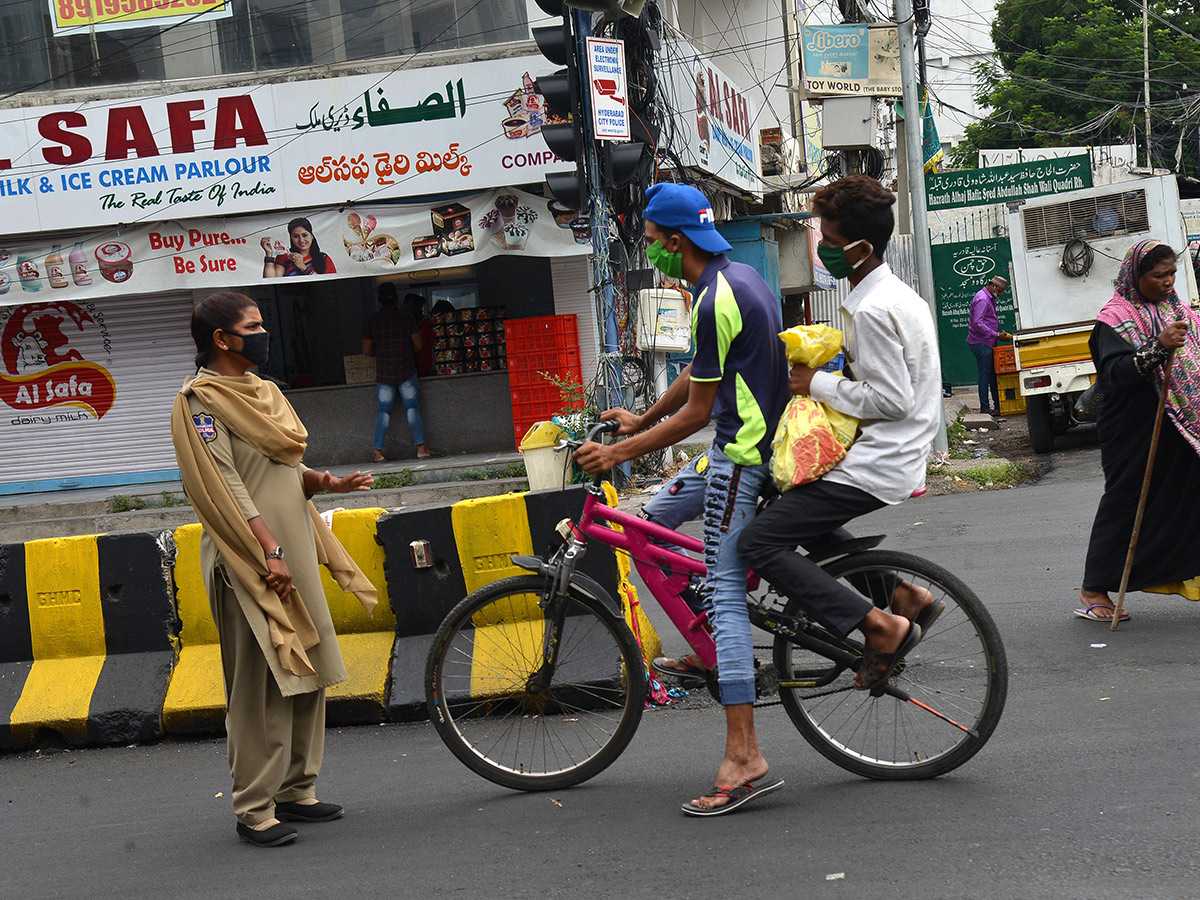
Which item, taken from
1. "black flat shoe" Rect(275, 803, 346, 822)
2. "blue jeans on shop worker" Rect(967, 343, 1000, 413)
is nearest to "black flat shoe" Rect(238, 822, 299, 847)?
"black flat shoe" Rect(275, 803, 346, 822)

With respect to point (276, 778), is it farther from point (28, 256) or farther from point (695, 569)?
point (28, 256)

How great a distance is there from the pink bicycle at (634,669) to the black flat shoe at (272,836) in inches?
23.9

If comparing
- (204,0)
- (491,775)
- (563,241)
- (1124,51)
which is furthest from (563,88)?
(1124,51)

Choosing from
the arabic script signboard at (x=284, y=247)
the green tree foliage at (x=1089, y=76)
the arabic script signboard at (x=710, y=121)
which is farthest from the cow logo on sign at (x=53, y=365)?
the green tree foliage at (x=1089, y=76)

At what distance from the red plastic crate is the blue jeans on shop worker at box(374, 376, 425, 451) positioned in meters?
1.16

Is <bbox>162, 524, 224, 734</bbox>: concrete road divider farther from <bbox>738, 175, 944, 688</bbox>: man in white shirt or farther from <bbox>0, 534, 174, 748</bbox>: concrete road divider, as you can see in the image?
<bbox>738, 175, 944, 688</bbox>: man in white shirt

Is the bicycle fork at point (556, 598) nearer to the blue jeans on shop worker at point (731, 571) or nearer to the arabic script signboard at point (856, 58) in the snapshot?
the blue jeans on shop worker at point (731, 571)

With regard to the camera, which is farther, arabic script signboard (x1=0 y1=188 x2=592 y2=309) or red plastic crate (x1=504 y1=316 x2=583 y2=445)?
red plastic crate (x1=504 y1=316 x2=583 y2=445)

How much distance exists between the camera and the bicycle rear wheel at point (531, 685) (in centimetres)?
417

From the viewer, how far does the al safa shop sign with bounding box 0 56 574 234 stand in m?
13.7

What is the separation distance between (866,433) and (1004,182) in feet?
51.9

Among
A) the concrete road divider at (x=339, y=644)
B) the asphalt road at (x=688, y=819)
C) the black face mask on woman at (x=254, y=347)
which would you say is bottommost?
the asphalt road at (x=688, y=819)

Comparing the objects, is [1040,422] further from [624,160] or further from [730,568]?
[730,568]

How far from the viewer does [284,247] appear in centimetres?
1424
